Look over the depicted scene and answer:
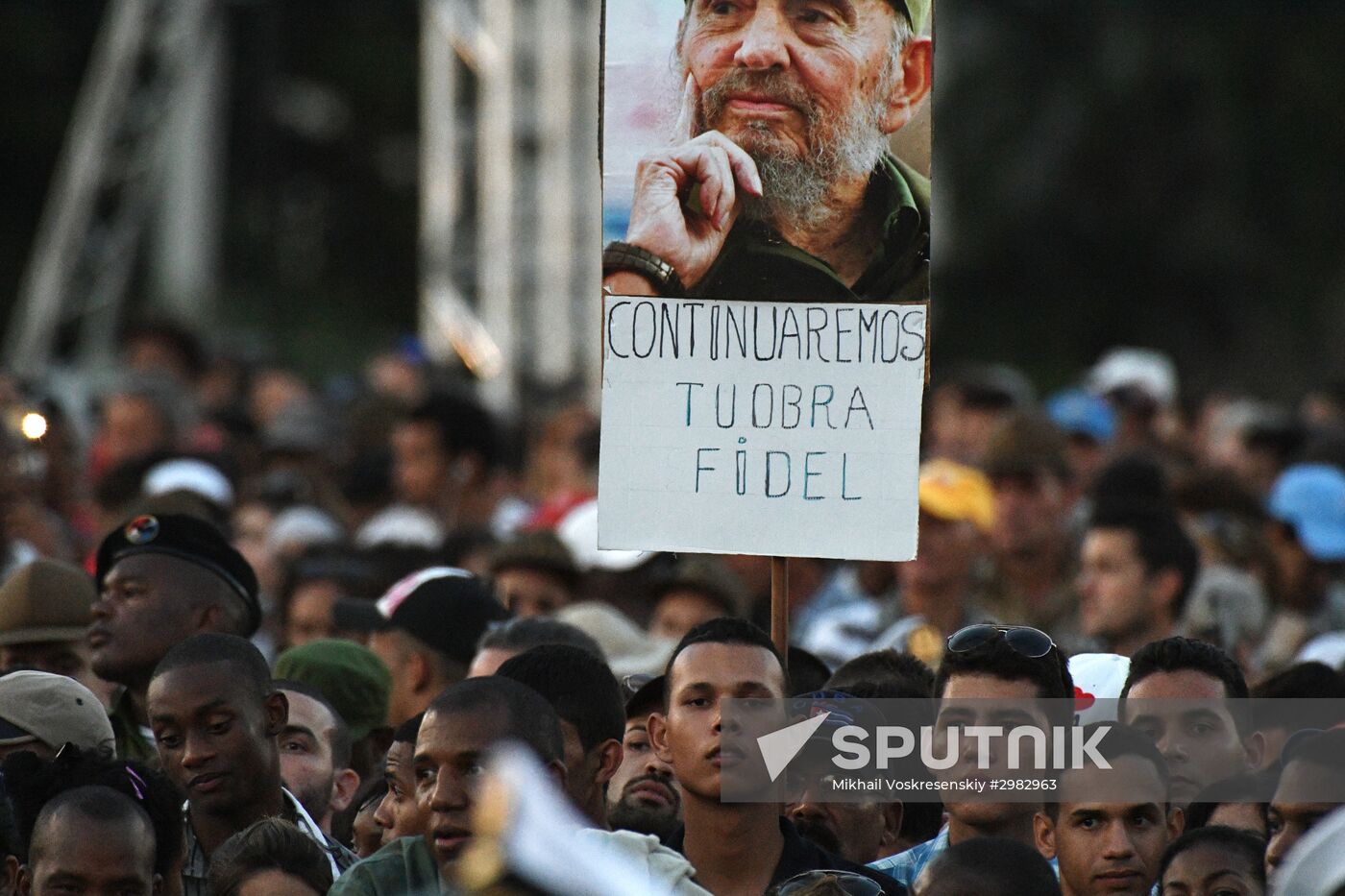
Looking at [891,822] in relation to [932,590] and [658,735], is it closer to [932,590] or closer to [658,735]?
[658,735]

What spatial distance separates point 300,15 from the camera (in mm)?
26250

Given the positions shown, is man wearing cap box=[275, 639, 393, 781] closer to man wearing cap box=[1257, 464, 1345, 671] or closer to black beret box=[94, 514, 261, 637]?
black beret box=[94, 514, 261, 637]

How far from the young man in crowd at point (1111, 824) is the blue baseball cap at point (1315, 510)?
3.85m

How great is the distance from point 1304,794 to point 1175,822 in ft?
1.17

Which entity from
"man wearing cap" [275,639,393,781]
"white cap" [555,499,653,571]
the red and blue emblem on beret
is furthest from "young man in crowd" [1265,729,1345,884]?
"white cap" [555,499,653,571]

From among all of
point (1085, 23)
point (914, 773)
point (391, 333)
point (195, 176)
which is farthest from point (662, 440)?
point (1085, 23)

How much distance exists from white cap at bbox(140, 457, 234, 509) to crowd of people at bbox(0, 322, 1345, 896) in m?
0.03

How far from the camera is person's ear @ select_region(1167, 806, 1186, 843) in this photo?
189 inches

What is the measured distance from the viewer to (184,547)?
19.6ft

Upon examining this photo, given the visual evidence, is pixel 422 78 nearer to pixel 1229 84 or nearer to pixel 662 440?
pixel 1229 84

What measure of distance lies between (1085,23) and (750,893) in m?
22.3

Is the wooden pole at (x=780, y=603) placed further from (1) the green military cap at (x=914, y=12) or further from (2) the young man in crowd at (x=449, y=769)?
(1) the green military cap at (x=914, y=12)

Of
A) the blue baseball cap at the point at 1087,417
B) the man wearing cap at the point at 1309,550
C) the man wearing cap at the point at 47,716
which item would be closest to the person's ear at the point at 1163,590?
the man wearing cap at the point at 1309,550

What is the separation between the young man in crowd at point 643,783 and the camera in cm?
536
